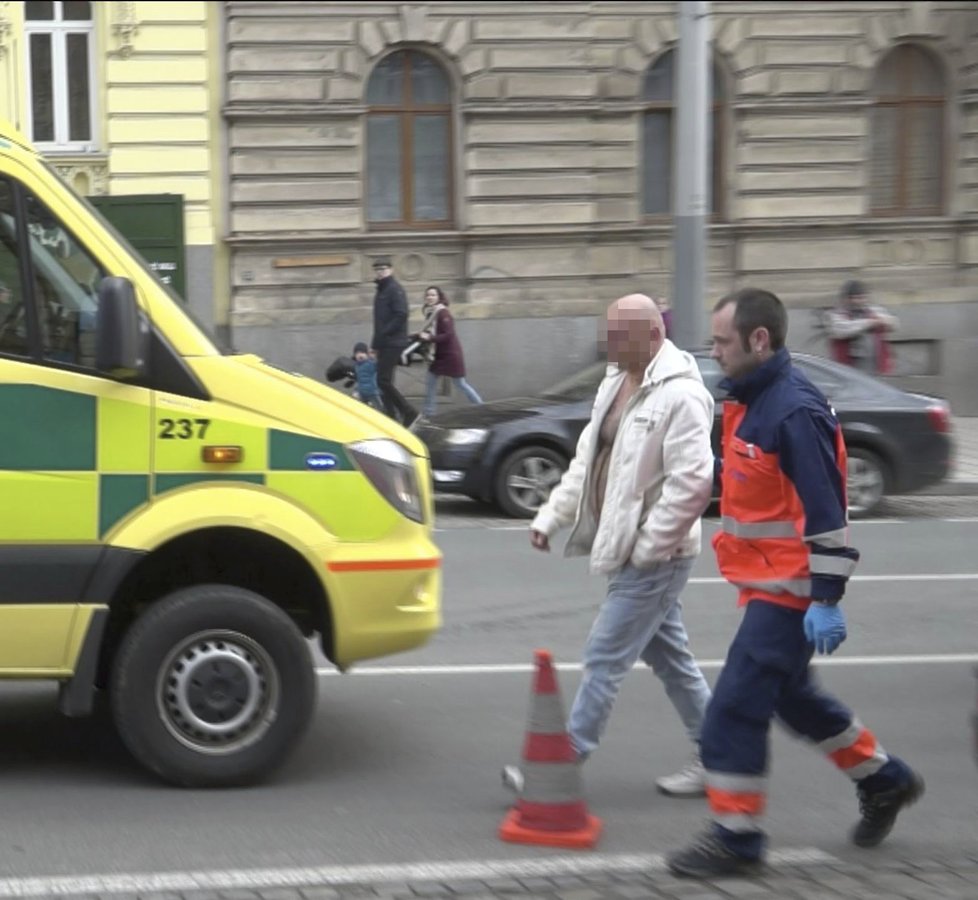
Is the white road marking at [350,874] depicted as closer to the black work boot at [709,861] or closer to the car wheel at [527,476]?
the black work boot at [709,861]

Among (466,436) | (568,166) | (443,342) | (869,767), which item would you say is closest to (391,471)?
(869,767)

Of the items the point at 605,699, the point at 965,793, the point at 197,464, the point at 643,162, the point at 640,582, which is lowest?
the point at 965,793

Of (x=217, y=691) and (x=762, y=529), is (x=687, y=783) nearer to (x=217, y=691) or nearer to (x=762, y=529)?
(x=762, y=529)

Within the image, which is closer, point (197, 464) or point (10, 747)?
point (197, 464)

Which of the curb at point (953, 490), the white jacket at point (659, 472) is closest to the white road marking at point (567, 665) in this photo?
the white jacket at point (659, 472)

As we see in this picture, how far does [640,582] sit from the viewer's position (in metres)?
5.62

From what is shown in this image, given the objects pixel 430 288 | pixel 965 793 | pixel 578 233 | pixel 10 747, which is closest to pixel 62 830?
pixel 10 747

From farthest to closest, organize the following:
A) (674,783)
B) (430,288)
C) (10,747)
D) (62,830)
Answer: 1. (430,288)
2. (10,747)
3. (674,783)
4. (62,830)

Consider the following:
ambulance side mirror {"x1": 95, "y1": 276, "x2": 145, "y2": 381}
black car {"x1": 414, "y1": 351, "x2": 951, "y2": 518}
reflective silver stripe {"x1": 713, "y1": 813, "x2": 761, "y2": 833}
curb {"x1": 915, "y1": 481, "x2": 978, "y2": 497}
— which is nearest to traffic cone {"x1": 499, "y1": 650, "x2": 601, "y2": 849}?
reflective silver stripe {"x1": 713, "y1": 813, "x2": 761, "y2": 833}

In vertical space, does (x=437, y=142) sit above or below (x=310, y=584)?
above

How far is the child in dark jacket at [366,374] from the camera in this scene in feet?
62.0

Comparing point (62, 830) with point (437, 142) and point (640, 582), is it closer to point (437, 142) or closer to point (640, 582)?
point (640, 582)

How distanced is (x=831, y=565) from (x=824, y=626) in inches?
6.7

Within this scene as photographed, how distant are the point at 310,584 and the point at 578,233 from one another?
15.6 m
